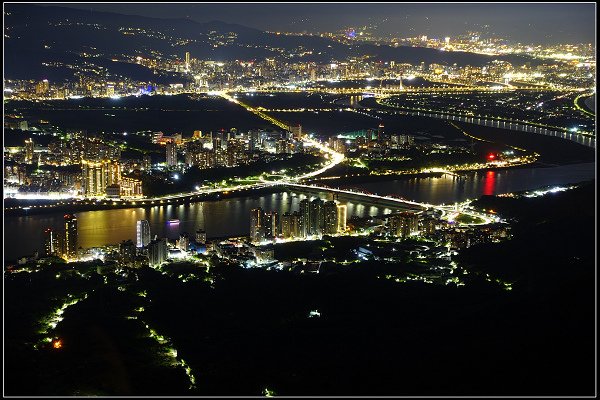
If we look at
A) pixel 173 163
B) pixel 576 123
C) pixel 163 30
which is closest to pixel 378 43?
pixel 163 30

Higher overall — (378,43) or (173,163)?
(378,43)

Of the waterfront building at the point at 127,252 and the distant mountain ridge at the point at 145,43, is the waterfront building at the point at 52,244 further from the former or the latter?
the distant mountain ridge at the point at 145,43

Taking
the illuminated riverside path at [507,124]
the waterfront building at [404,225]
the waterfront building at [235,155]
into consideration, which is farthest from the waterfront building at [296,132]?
the waterfront building at [404,225]

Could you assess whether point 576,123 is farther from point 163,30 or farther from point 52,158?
point 163,30

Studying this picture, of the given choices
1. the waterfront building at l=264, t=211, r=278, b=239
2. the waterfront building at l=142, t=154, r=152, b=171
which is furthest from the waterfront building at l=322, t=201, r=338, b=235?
the waterfront building at l=142, t=154, r=152, b=171

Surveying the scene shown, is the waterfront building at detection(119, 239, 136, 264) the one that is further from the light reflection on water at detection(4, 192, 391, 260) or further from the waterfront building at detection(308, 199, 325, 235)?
the waterfront building at detection(308, 199, 325, 235)

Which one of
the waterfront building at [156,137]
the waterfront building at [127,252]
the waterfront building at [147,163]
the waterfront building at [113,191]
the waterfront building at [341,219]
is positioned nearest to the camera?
the waterfront building at [127,252]

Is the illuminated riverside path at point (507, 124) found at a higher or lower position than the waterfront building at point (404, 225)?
higher
